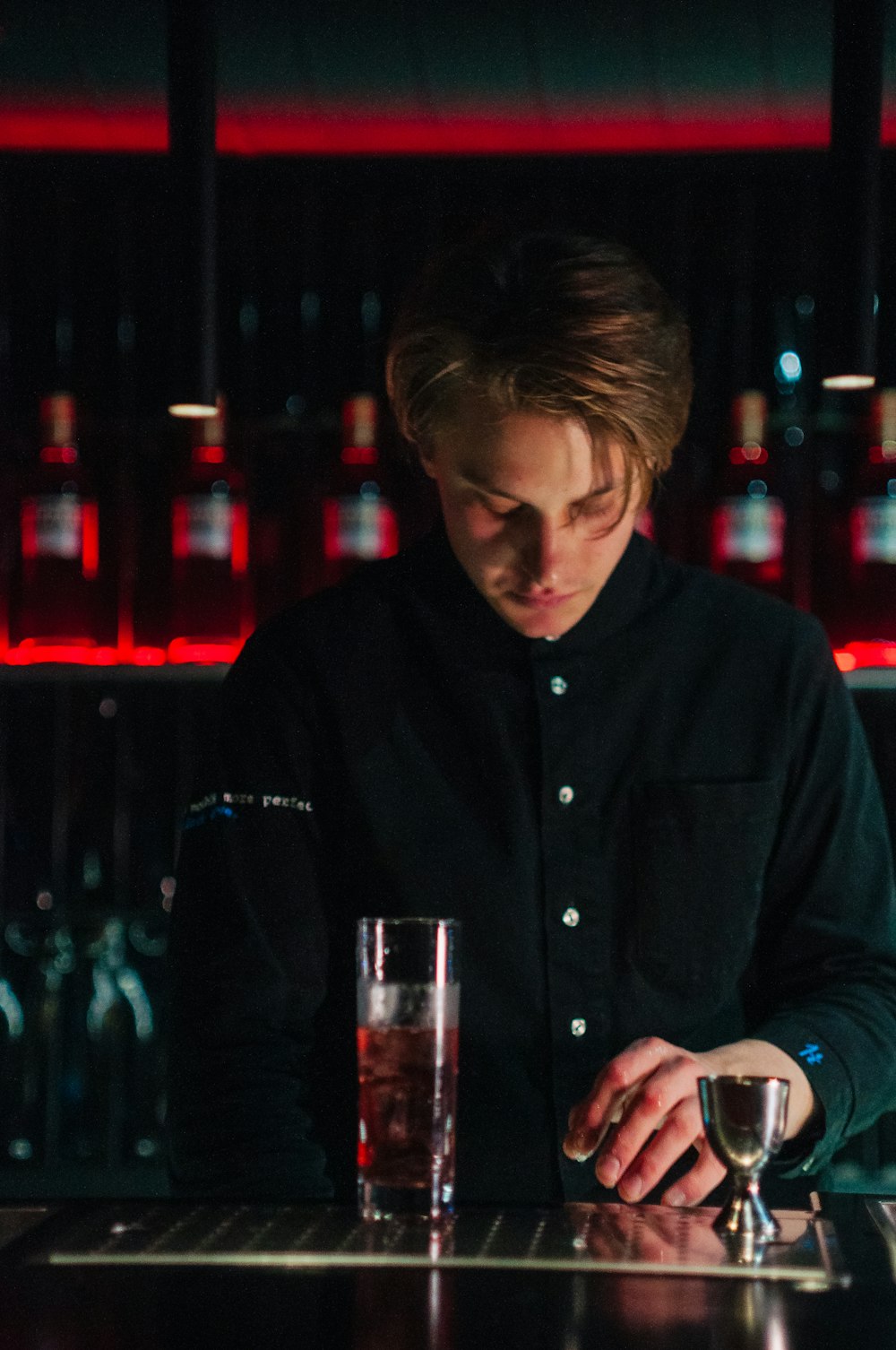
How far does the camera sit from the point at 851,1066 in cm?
134

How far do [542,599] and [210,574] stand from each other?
0.98 meters

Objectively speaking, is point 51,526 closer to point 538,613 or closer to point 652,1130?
point 538,613

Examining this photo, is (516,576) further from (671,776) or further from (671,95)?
(671,95)

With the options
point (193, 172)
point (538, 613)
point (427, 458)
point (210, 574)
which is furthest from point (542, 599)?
point (210, 574)

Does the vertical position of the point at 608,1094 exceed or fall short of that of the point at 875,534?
it falls short

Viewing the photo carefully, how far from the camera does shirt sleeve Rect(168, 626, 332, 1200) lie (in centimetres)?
129

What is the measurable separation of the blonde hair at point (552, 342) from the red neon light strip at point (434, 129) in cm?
93

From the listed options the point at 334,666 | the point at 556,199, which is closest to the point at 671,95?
the point at 556,199

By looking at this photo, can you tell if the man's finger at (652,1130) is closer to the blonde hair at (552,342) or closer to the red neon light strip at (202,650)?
the blonde hair at (552,342)

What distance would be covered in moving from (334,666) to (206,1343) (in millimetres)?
862

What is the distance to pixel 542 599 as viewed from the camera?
1.42 m

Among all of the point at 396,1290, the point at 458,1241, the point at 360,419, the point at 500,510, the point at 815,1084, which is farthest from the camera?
the point at 360,419

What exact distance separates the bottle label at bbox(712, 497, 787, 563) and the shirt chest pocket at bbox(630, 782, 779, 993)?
0.77 m

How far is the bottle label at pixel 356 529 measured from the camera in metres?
2.28
